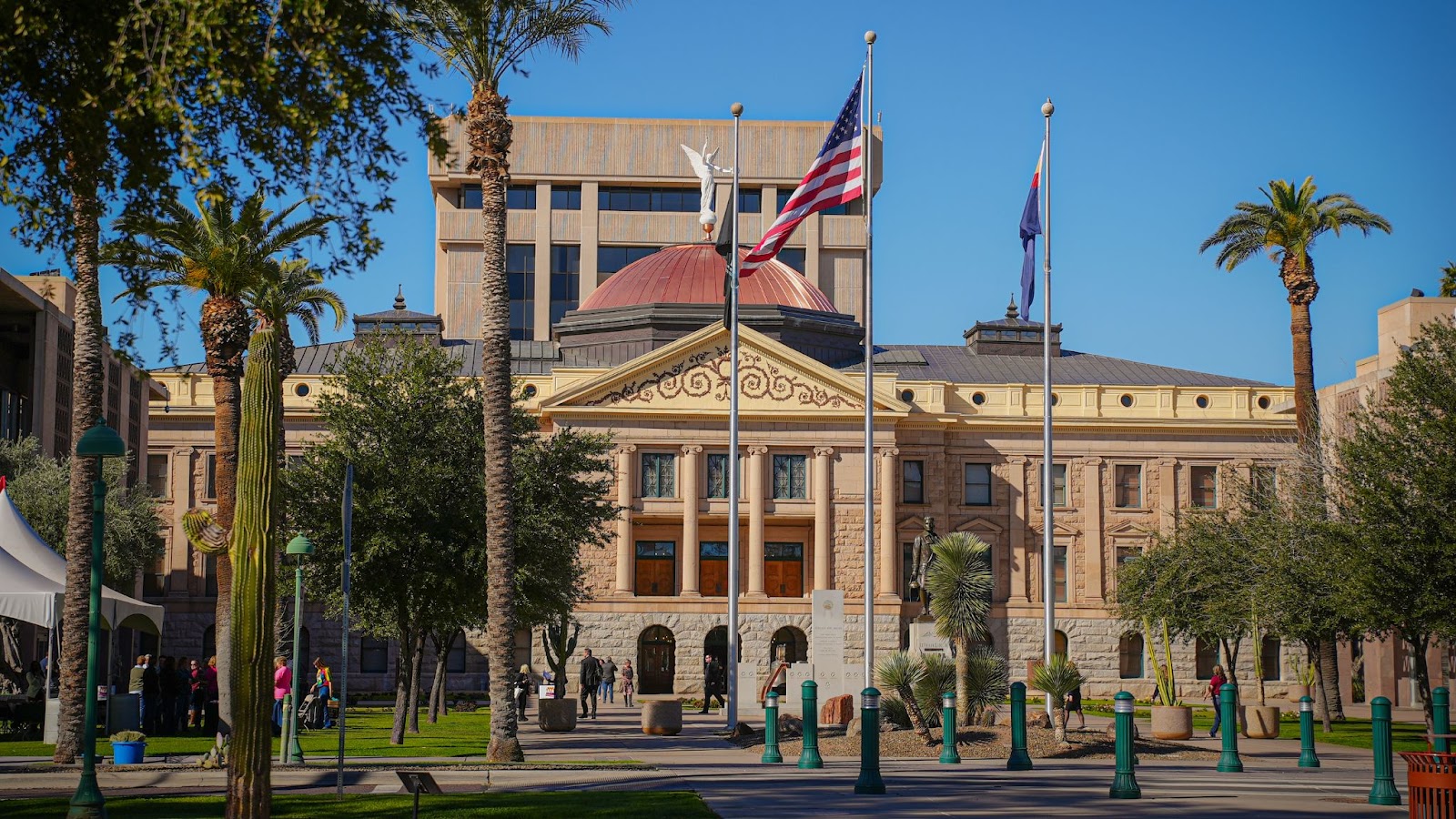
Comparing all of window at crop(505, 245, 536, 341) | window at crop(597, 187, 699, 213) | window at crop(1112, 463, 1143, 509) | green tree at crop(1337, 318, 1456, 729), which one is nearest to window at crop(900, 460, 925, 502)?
window at crop(1112, 463, 1143, 509)

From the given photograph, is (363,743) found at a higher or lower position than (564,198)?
lower

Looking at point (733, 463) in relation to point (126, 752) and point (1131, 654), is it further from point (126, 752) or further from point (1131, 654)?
point (1131, 654)

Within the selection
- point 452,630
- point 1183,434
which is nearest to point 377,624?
point 452,630

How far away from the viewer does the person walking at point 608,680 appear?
2344 inches

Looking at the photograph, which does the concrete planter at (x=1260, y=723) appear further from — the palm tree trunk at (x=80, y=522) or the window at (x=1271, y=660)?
the window at (x=1271, y=660)

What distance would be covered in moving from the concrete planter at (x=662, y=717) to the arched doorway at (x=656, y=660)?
28.9m

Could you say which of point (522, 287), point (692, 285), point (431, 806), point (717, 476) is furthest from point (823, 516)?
point (431, 806)

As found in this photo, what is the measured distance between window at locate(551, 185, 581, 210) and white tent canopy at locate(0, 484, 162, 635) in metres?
55.9

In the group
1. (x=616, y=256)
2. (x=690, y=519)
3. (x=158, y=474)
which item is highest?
(x=616, y=256)

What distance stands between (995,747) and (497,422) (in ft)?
32.6

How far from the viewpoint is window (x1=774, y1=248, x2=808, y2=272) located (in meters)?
90.5

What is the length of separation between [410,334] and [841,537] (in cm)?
3298

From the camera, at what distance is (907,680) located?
96.2 feet

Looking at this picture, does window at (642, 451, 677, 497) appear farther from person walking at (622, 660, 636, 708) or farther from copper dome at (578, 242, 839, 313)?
copper dome at (578, 242, 839, 313)
